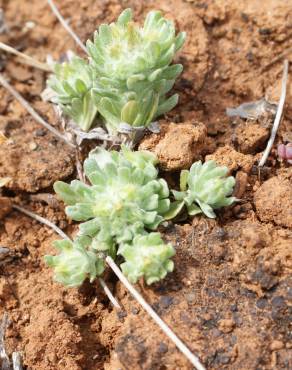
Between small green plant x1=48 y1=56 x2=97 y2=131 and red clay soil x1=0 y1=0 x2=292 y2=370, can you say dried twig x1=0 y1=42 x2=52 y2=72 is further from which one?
small green plant x1=48 y1=56 x2=97 y2=131

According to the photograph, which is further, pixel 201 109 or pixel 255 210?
pixel 201 109

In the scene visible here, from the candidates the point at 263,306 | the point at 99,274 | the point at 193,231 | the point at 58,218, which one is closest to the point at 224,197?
the point at 193,231

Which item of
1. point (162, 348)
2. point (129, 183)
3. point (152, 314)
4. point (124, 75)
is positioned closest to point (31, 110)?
point (124, 75)

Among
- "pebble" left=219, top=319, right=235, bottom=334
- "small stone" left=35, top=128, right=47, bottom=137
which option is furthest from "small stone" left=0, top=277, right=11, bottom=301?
"pebble" left=219, top=319, right=235, bottom=334

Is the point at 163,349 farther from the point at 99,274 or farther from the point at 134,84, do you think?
the point at 134,84

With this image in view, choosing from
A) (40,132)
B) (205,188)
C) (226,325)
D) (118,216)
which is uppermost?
(40,132)

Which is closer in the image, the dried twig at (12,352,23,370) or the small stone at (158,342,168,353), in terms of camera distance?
the small stone at (158,342,168,353)

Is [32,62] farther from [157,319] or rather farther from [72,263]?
[157,319]
